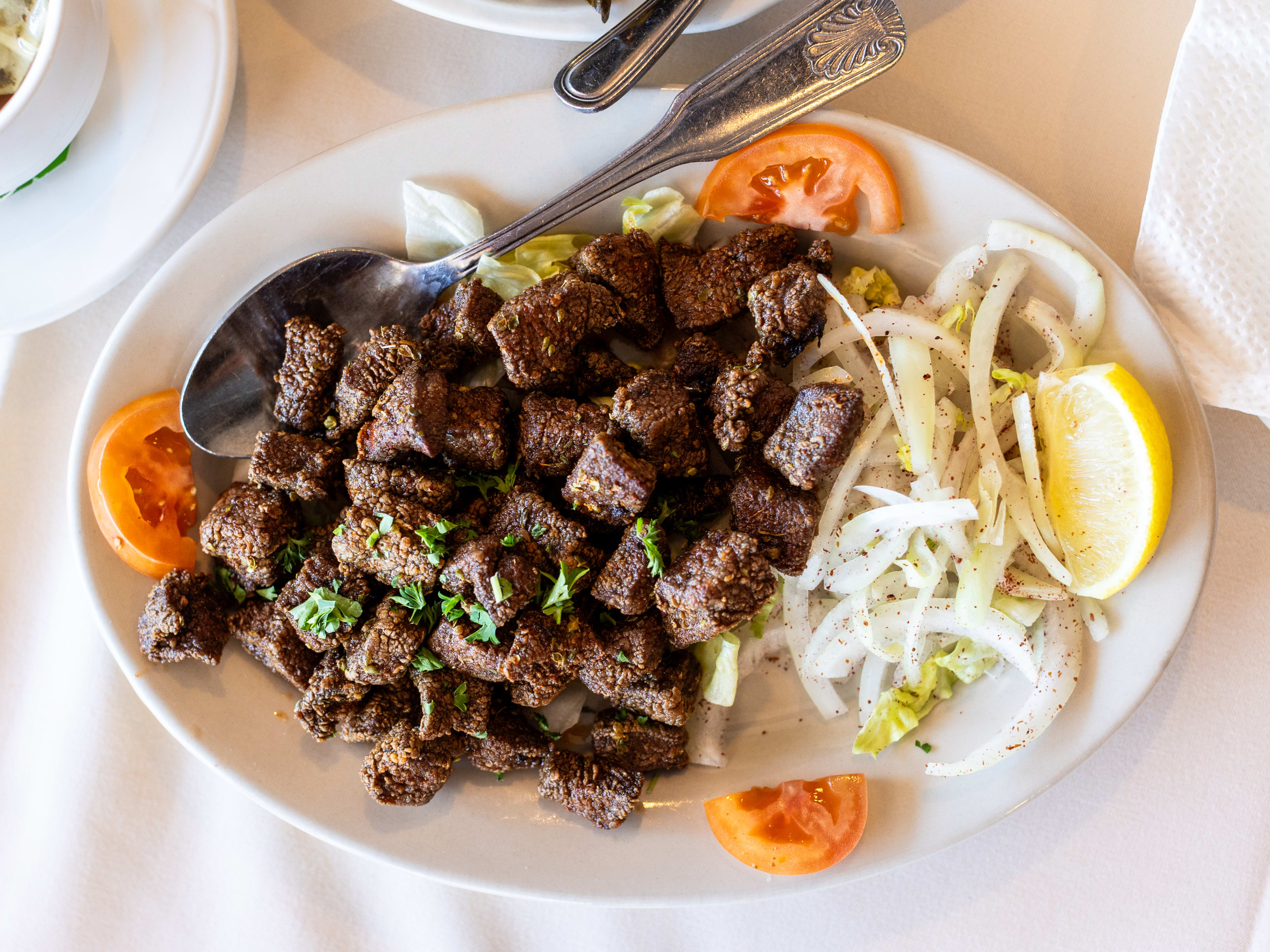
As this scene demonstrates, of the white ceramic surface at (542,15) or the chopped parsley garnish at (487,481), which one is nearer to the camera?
the white ceramic surface at (542,15)

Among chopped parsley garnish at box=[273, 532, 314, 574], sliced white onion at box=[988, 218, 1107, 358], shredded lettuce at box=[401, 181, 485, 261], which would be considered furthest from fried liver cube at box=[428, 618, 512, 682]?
sliced white onion at box=[988, 218, 1107, 358]

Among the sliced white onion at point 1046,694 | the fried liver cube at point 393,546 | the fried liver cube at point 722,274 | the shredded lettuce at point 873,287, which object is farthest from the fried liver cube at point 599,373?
the sliced white onion at point 1046,694

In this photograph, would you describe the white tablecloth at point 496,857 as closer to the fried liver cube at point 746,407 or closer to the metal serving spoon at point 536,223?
the metal serving spoon at point 536,223

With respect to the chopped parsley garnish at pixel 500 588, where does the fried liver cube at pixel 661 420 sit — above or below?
above

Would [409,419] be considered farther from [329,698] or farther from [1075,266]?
[1075,266]

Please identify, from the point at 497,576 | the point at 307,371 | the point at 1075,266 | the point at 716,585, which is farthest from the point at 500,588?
the point at 1075,266

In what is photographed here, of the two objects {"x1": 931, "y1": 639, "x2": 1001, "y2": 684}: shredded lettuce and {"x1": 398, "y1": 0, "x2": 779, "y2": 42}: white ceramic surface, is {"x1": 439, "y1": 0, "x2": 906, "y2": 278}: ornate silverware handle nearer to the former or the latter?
{"x1": 398, "y1": 0, "x2": 779, "y2": 42}: white ceramic surface

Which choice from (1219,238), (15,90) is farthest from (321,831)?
(1219,238)
